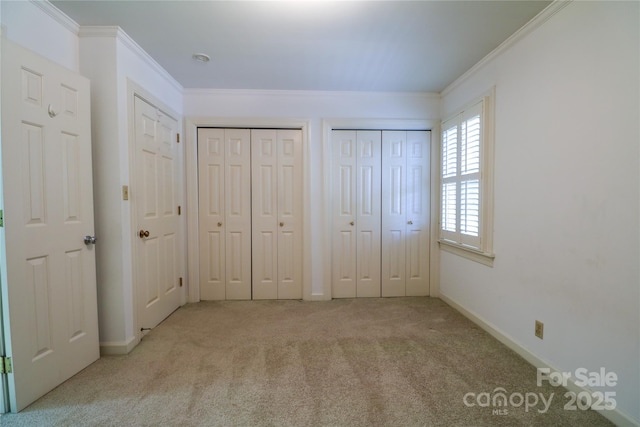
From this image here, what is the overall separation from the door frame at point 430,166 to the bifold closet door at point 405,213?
0.06m

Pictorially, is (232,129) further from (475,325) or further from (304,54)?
(475,325)

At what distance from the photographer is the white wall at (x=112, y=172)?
1995 millimetres

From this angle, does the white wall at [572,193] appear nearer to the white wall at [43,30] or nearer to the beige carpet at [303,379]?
the beige carpet at [303,379]

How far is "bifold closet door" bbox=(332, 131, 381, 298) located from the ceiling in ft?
2.41

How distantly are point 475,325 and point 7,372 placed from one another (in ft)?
11.0

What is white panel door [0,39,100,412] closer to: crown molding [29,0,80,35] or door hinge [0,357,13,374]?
door hinge [0,357,13,374]

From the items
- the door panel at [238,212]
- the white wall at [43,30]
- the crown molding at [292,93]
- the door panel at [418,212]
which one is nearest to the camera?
the white wall at [43,30]

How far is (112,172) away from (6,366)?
50.4 inches

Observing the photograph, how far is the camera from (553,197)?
70.0 inches

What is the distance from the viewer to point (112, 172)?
2025 mm

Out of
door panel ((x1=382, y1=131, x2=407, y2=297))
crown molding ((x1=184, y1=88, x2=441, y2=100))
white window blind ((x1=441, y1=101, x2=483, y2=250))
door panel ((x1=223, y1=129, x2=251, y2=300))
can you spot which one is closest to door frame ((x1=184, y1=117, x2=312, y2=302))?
door panel ((x1=223, y1=129, x2=251, y2=300))

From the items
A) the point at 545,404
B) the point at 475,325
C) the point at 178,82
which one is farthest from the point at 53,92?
the point at 475,325

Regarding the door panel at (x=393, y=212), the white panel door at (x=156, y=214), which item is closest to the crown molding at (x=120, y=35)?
the white panel door at (x=156, y=214)

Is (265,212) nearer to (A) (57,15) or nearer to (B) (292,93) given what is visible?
(B) (292,93)
